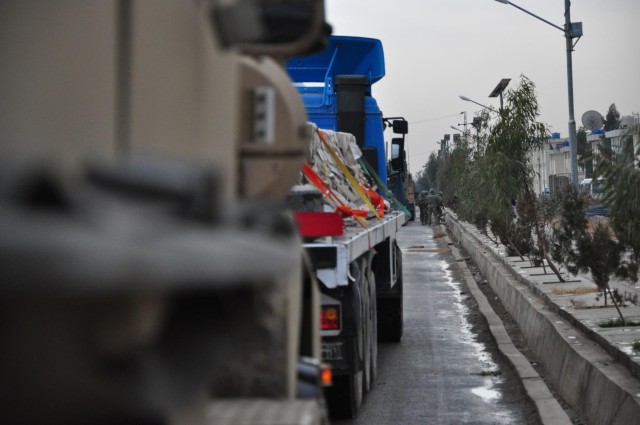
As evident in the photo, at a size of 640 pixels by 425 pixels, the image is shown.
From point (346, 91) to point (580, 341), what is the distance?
5.10m

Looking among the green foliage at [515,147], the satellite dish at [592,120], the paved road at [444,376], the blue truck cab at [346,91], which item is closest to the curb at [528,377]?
the paved road at [444,376]

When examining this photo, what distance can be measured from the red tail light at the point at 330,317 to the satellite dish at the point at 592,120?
26.4m

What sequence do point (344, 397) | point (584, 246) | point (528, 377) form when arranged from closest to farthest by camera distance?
point (344, 397), point (528, 377), point (584, 246)

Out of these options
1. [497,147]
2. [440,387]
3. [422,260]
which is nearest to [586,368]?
[440,387]

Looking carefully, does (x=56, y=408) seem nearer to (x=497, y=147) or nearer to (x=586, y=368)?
(x=586, y=368)

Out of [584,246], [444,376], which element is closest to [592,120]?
[584,246]

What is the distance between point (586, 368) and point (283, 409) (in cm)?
659

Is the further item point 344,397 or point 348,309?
point 344,397

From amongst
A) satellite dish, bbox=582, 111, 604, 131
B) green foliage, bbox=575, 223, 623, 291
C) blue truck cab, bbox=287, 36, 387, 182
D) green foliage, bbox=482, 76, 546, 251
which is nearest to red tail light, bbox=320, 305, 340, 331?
green foliage, bbox=575, 223, 623, 291

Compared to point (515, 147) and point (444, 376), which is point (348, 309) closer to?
point (444, 376)

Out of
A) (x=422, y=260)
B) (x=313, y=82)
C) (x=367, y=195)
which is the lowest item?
(x=422, y=260)

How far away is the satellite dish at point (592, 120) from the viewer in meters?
34.1

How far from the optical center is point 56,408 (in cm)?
149

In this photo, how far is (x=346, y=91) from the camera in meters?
14.9
